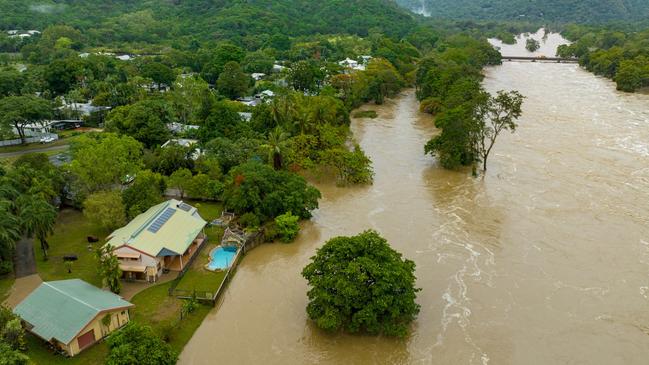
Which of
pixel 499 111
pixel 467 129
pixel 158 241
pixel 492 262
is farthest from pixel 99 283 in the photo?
pixel 499 111

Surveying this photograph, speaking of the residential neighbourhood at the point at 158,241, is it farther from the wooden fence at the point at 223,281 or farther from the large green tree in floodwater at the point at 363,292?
the large green tree in floodwater at the point at 363,292

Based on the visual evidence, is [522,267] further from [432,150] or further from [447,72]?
[447,72]

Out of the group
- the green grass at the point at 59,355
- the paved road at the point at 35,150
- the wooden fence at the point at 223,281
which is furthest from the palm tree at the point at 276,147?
the green grass at the point at 59,355

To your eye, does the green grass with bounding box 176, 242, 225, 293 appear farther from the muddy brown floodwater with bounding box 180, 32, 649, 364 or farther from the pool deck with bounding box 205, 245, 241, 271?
the muddy brown floodwater with bounding box 180, 32, 649, 364

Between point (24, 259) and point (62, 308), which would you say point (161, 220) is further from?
point (62, 308)

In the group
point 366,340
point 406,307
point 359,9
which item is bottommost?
point 366,340

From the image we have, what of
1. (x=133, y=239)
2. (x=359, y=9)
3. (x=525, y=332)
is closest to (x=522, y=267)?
(x=525, y=332)

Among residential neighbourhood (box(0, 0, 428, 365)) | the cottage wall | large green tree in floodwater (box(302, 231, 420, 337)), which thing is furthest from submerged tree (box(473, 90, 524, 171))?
the cottage wall
